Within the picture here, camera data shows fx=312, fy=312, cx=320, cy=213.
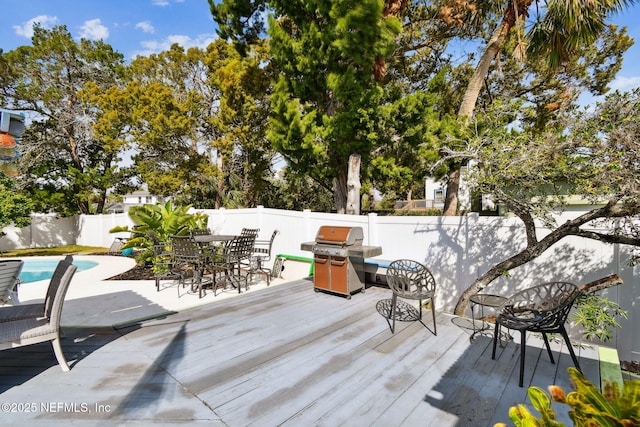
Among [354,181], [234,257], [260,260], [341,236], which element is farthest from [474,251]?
[234,257]

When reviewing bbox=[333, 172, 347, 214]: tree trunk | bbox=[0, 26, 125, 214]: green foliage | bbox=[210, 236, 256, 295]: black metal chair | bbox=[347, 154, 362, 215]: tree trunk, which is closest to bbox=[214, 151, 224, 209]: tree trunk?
bbox=[0, 26, 125, 214]: green foliage

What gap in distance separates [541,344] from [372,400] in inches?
92.0

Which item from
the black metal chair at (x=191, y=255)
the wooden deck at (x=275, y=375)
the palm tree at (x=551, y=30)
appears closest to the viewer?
the wooden deck at (x=275, y=375)

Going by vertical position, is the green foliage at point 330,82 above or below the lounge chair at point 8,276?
above

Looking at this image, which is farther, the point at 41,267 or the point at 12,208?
the point at 12,208

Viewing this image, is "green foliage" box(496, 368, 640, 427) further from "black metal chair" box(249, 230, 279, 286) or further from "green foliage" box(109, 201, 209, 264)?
"green foliage" box(109, 201, 209, 264)

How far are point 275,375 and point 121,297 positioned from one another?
4.64 m

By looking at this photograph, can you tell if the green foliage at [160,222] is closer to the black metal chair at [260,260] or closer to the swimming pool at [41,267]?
the black metal chair at [260,260]

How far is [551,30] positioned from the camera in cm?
656

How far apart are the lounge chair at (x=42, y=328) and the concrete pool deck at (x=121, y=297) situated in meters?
1.36

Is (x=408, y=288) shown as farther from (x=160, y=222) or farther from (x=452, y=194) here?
(x=160, y=222)

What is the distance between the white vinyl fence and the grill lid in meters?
1.26

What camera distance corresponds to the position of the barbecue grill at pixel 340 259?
17.0ft

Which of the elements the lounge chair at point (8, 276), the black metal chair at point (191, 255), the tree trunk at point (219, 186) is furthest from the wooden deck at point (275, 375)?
the tree trunk at point (219, 186)
